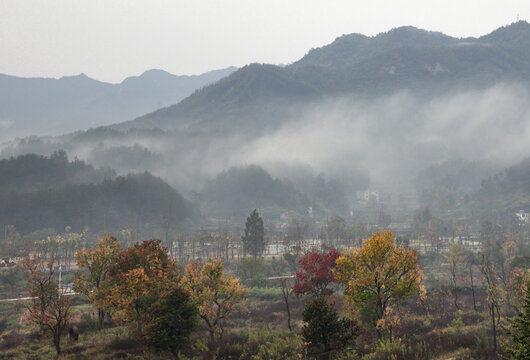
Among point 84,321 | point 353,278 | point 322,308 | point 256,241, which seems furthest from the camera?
point 256,241

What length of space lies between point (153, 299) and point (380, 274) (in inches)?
1193

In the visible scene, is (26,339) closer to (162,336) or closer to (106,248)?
(106,248)

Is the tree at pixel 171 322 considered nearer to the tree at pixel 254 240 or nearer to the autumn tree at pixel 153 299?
the autumn tree at pixel 153 299

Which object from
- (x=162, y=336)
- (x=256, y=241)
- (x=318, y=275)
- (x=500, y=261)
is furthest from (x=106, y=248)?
(x=500, y=261)

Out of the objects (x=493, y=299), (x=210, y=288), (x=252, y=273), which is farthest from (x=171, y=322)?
(x=252, y=273)

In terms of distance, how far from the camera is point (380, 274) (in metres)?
48.7

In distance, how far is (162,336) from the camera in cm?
4394

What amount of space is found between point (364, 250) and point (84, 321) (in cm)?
5553

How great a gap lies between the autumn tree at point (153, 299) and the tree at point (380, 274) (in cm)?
2167

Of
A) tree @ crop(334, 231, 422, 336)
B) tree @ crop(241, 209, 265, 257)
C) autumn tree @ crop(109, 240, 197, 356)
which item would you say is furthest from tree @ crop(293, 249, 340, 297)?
tree @ crop(241, 209, 265, 257)

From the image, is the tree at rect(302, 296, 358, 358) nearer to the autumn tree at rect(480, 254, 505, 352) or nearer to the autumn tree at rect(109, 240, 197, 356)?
the autumn tree at rect(480, 254, 505, 352)

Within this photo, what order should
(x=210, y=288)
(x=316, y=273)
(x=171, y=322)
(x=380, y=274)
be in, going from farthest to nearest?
(x=316, y=273) < (x=210, y=288) < (x=380, y=274) < (x=171, y=322)

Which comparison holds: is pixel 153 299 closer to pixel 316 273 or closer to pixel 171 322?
pixel 171 322

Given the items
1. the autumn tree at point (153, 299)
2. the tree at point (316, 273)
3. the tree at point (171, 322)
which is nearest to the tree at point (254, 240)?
the tree at point (316, 273)
